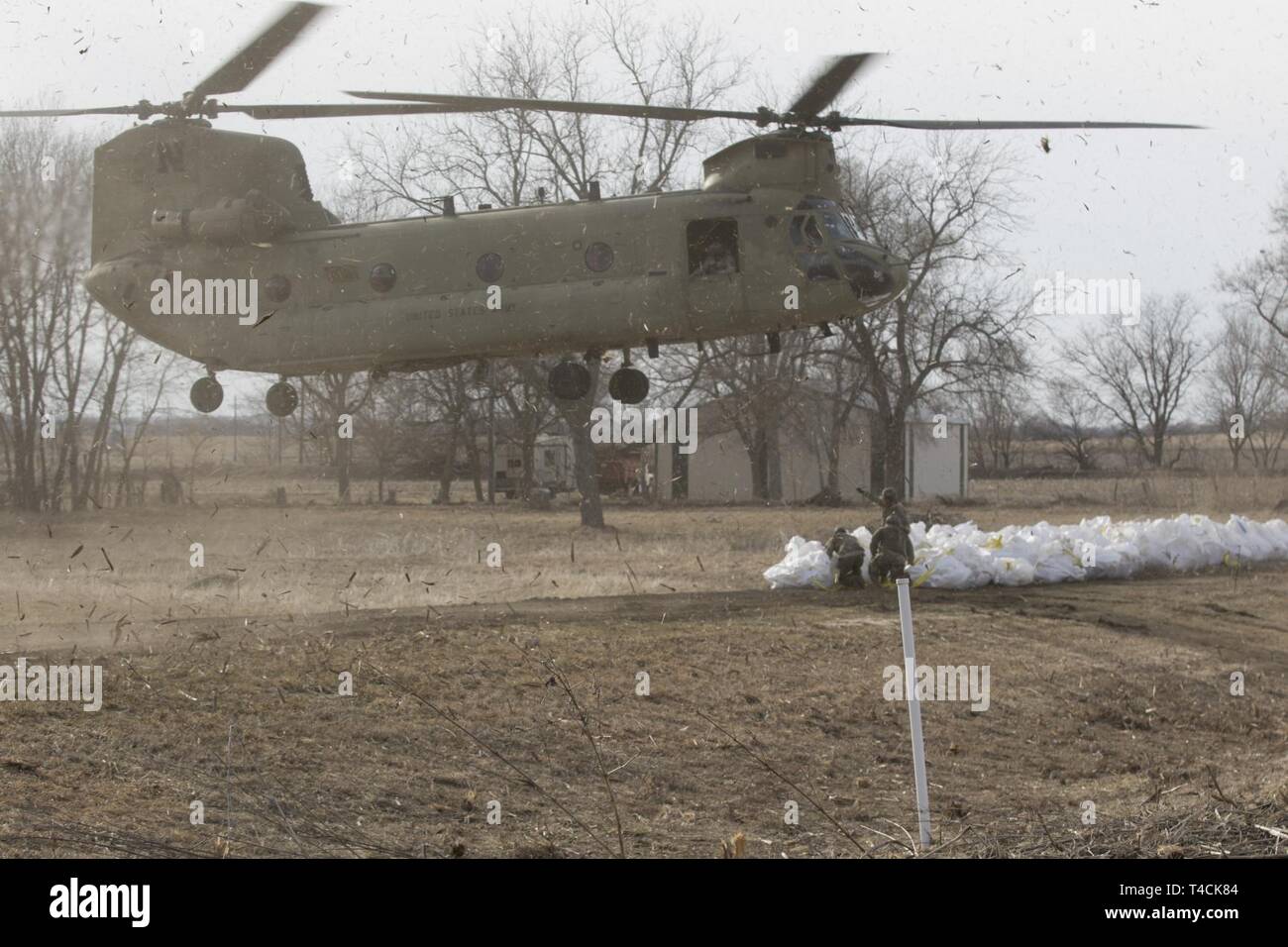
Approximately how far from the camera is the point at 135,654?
14.4 metres

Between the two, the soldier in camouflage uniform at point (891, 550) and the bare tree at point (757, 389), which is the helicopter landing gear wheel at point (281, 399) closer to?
the soldier in camouflage uniform at point (891, 550)

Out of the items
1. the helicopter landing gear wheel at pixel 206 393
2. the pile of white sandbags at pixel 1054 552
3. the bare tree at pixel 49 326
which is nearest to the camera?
the helicopter landing gear wheel at pixel 206 393

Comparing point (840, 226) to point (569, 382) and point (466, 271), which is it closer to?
point (569, 382)

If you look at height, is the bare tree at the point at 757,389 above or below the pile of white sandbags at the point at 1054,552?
above

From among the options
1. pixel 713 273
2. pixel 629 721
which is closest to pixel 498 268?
pixel 713 273

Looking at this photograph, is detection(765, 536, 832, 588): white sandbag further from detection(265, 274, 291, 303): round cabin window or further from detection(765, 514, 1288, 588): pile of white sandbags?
detection(265, 274, 291, 303): round cabin window

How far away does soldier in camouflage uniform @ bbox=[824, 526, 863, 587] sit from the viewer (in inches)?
835

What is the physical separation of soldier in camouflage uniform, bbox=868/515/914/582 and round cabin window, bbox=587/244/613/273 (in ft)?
24.3

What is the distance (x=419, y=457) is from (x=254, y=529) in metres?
20.9

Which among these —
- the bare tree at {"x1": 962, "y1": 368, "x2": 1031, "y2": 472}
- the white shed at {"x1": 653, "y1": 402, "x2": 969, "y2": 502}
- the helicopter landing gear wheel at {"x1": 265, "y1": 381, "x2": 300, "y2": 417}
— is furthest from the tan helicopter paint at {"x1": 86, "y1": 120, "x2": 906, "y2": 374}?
the white shed at {"x1": 653, "y1": 402, "x2": 969, "y2": 502}

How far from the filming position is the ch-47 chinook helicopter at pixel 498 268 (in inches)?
609

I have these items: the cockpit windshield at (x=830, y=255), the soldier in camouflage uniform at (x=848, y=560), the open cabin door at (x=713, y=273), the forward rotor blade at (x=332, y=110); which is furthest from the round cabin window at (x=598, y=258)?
the soldier in camouflage uniform at (x=848, y=560)

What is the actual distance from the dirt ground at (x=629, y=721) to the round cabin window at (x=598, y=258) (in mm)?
4700
